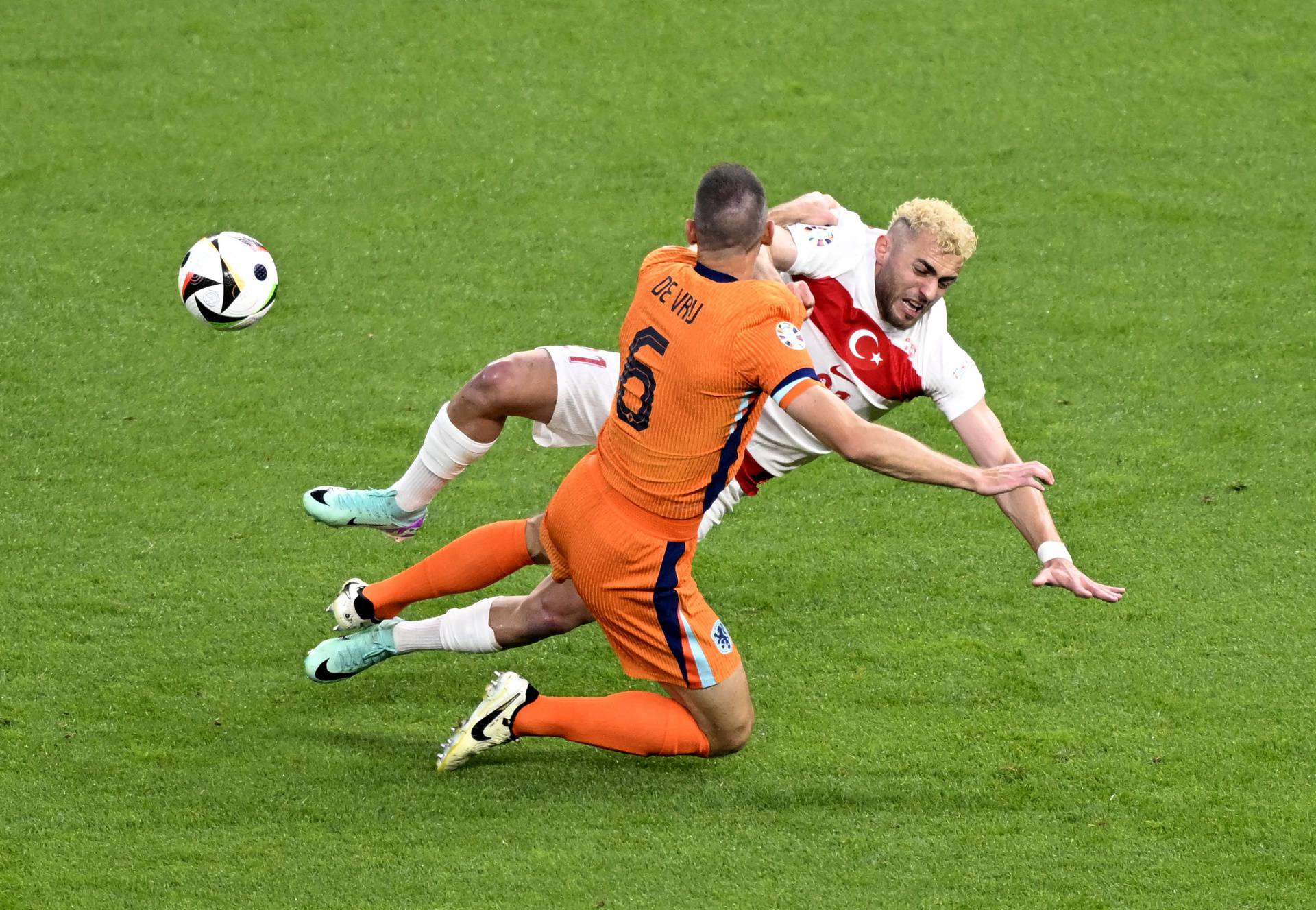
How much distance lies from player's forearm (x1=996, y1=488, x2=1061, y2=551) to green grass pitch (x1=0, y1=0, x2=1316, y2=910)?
2.37 feet

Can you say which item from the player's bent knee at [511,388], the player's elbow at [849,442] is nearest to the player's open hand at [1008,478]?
the player's elbow at [849,442]

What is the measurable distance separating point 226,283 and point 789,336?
7.41 feet

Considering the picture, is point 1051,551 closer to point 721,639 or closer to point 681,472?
point 721,639

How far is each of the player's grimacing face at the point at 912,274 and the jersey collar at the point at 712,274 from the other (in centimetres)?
93

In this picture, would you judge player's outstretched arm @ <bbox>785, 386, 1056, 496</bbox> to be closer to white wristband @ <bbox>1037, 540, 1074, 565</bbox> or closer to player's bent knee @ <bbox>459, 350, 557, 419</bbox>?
white wristband @ <bbox>1037, 540, 1074, 565</bbox>

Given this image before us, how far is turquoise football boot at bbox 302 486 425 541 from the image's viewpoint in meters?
5.16

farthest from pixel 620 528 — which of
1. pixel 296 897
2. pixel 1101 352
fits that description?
pixel 1101 352

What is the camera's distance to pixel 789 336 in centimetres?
405

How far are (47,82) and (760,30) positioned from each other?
14.4 ft

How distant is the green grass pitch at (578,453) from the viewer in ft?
14.8

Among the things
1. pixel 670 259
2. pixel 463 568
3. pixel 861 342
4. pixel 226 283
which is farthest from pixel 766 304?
pixel 226 283

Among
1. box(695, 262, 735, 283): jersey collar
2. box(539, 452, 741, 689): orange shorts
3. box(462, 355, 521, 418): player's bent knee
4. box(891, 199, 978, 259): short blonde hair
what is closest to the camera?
box(695, 262, 735, 283): jersey collar

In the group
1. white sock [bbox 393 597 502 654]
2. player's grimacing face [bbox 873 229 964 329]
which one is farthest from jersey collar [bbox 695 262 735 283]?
white sock [bbox 393 597 502 654]

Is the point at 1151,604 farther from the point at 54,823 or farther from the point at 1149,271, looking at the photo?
the point at 54,823
